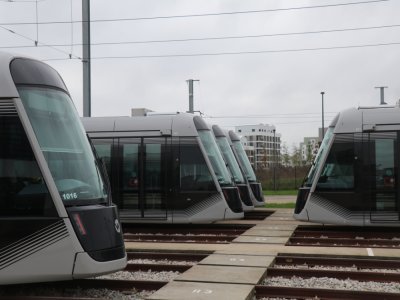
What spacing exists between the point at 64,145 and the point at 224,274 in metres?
3.12

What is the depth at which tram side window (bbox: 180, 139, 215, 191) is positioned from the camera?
1419 centimetres

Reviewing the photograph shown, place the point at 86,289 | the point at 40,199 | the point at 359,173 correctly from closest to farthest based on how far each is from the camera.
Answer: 1. the point at 40,199
2. the point at 86,289
3. the point at 359,173

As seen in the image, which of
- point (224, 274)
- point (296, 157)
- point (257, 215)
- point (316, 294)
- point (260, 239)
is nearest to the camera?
point (316, 294)

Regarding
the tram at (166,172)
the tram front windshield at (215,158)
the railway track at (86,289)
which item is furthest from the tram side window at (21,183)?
the tram front windshield at (215,158)

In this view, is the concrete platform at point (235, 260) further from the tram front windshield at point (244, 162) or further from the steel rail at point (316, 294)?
the tram front windshield at point (244, 162)

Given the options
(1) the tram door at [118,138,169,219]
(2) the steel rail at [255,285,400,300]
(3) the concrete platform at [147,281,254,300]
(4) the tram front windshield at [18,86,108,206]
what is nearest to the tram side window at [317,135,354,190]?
(1) the tram door at [118,138,169,219]

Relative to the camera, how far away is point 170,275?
880 centimetres

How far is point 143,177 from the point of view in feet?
46.9

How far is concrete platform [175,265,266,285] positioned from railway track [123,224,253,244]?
336 cm

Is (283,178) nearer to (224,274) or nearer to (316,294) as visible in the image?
(224,274)

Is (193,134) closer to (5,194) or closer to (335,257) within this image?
(335,257)

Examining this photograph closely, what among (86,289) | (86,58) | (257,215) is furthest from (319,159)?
(86,58)

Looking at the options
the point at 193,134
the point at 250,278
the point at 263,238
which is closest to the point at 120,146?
the point at 193,134

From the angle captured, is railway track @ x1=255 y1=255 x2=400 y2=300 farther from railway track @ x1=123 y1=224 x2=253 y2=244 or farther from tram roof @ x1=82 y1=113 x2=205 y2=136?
tram roof @ x1=82 y1=113 x2=205 y2=136
